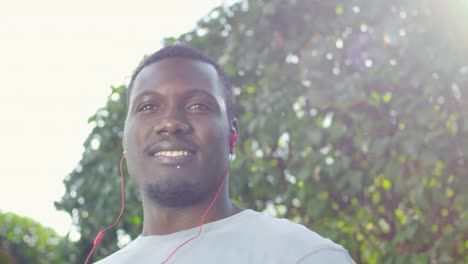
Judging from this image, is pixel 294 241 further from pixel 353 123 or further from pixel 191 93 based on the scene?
pixel 353 123

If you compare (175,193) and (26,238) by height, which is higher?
(175,193)

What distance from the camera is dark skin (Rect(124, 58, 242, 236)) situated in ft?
6.45

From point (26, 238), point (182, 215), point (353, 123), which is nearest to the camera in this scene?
point (182, 215)

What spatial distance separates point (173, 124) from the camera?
1.97m

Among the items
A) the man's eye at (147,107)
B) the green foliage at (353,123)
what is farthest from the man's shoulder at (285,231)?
the green foliage at (353,123)

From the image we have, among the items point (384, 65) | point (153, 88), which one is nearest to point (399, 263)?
point (384, 65)

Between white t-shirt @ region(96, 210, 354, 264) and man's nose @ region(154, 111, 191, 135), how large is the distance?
316mm

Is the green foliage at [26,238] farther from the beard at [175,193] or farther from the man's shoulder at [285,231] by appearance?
the man's shoulder at [285,231]

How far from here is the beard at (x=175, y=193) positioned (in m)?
1.96

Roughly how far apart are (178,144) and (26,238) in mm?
7118

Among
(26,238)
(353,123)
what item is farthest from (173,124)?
(26,238)

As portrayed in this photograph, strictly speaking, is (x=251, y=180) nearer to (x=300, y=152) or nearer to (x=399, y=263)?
(x=300, y=152)

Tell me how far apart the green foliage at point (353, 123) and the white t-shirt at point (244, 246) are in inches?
54.5

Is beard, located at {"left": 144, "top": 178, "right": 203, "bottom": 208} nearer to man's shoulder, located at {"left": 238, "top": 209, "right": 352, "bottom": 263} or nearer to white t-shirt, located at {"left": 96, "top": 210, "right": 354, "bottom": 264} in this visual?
white t-shirt, located at {"left": 96, "top": 210, "right": 354, "bottom": 264}
